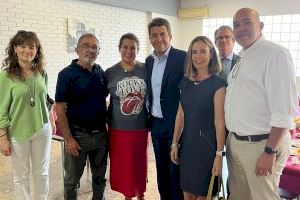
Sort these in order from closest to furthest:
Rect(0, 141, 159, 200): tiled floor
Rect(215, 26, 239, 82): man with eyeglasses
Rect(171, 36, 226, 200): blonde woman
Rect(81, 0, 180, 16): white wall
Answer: Rect(171, 36, 226, 200): blonde woman → Rect(215, 26, 239, 82): man with eyeglasses → Rect(0, 141, 159, 200): tiled floor → Rect(81, 0, 180, 16): white wall

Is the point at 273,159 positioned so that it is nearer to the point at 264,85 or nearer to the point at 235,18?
the point at 264,85

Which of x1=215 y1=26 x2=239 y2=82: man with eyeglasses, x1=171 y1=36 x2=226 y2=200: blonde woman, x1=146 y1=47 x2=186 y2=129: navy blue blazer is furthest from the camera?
x1=215 y1=26 x2=239 y2=82: man with eyeglasses

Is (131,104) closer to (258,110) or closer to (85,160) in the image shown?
(85,160)

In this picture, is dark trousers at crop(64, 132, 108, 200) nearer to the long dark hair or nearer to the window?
the long dark hair

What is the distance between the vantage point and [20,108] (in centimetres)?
205

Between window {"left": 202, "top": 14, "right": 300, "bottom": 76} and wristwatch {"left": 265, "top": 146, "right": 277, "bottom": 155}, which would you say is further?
window {"left": 202, "top": 14, "right": 300, "bottom": 76}

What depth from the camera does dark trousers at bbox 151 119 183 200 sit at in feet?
7.18

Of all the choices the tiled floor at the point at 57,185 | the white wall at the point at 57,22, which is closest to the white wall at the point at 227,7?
the white wall at the point at 57,22

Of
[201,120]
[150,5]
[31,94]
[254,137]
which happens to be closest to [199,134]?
[201,120]

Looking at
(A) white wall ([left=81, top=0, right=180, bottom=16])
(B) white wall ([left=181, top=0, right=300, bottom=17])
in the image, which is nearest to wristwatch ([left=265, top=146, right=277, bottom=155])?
(A) white wall ([left=81, top=0, right=180, bottom=16])

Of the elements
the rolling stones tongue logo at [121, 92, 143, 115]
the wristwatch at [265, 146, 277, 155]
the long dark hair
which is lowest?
the wristwatch at [265, 146, 277, 155]

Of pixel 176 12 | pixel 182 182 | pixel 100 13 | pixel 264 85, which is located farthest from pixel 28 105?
pixel 176 12

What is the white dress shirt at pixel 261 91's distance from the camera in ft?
4.83

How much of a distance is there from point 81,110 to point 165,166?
0.81 m
